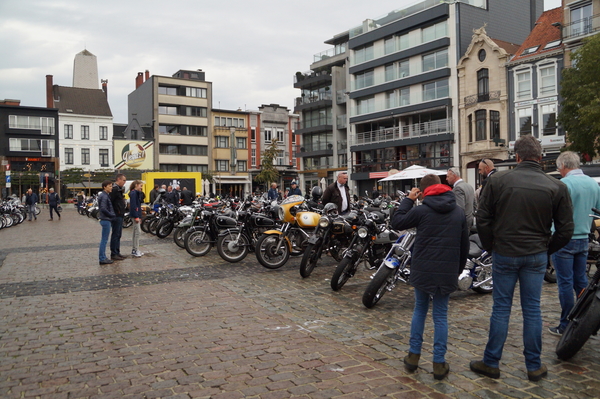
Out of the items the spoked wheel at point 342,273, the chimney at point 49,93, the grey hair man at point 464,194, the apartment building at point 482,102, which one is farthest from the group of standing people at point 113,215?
the chimney at point 49,93

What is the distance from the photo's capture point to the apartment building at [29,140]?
61406mm

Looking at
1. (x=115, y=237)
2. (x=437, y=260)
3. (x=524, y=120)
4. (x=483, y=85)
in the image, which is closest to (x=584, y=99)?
(x=524, y=120)

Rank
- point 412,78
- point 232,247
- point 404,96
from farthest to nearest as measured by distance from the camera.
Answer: point 404,96
point 412,78
point 232,247

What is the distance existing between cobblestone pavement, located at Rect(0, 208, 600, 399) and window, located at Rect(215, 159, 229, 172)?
62.4m

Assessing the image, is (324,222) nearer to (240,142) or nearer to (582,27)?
(582,27)

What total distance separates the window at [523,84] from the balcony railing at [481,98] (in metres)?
1.67

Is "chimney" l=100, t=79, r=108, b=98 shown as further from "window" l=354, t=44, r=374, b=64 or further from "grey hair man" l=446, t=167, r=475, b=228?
"grey hair man" l=446, t=167, r=475, b=228

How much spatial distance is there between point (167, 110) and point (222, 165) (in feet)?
33.6

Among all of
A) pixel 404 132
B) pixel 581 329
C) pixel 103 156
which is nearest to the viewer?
pixel 581 329

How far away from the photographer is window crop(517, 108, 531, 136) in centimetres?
3647

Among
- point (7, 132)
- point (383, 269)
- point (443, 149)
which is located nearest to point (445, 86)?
point (443, 149)

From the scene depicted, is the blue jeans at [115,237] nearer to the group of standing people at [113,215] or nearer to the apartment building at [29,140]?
the group of standing people at [113,215]

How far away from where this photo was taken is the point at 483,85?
132 feet

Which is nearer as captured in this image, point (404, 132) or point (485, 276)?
point (485, 276)
